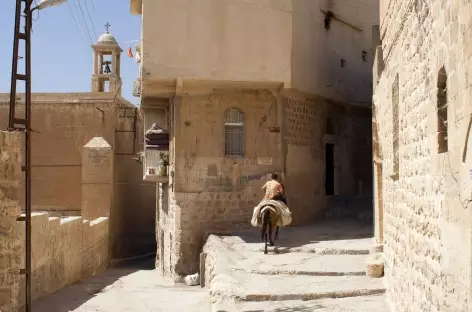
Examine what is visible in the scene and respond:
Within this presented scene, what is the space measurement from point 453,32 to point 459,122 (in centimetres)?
62

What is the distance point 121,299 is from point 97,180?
10.9 meters

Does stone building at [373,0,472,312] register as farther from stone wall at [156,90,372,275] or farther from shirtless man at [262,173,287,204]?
stone wall at [156,90,372,275]

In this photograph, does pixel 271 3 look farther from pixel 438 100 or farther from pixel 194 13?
pixel 438 100

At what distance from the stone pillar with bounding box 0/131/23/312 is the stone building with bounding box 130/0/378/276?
7.15m

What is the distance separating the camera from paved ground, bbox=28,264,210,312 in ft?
35.0

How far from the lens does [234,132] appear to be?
14.8m

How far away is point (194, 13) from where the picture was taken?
1423 centimetres

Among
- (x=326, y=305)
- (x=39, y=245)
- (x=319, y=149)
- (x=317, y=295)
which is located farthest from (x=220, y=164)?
(x=326, y=305)

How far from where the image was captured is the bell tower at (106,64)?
1090 inches

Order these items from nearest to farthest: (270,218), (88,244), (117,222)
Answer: (270,218) → (88,244) → (117,222)

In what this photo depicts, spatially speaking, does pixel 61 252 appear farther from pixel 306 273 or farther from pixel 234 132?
pixel 306 273

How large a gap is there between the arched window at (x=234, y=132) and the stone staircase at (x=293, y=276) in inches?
101

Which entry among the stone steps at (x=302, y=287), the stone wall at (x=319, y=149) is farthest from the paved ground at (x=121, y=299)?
the stone wall at (x=319, y=149)

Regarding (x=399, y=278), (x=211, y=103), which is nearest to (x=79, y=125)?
(x=211, y=103)
